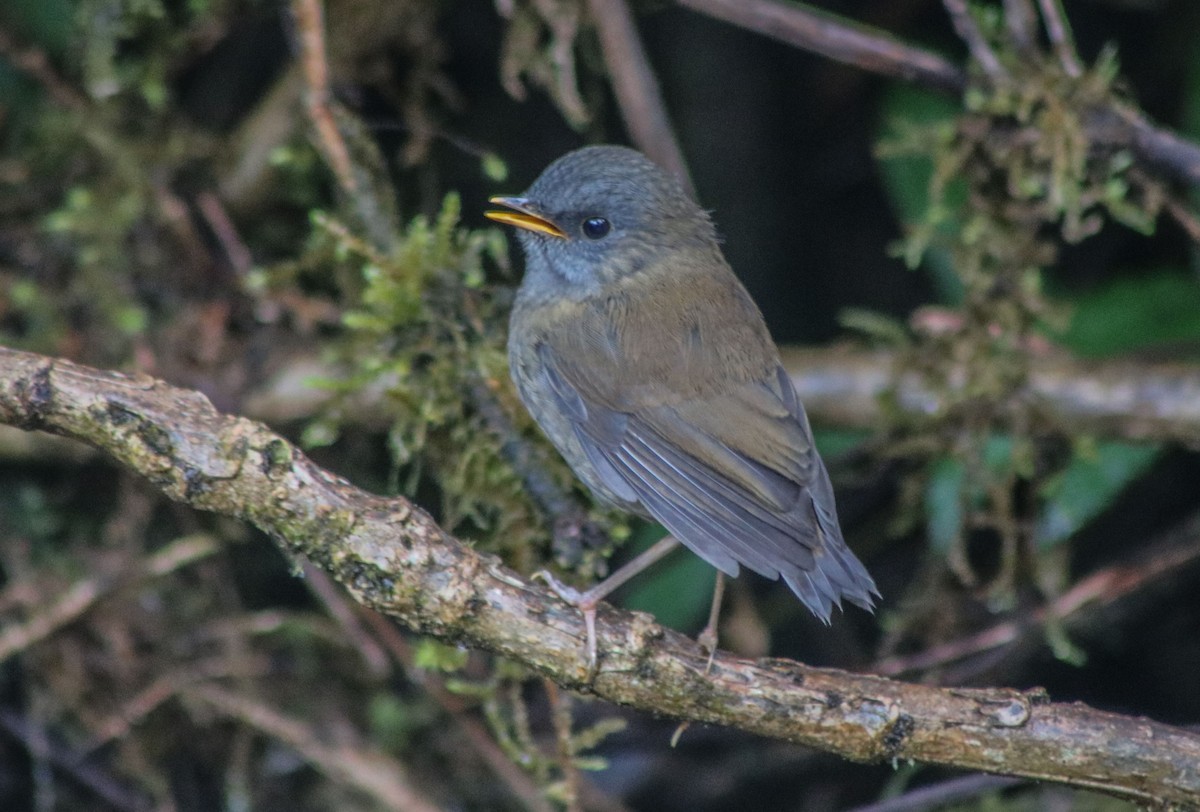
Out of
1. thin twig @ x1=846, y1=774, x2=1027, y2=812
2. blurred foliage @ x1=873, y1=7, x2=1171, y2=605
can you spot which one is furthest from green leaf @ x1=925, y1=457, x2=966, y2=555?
thin twig @ x1=846, y1=774, x2=1027, y2=812

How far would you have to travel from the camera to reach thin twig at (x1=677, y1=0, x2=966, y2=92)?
3.41 metres

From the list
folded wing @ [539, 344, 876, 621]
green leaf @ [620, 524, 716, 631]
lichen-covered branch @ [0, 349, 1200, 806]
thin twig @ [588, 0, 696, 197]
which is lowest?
lichen-covered branch @ [0, 349, 1200, 806]

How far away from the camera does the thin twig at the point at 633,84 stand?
3.55 metres

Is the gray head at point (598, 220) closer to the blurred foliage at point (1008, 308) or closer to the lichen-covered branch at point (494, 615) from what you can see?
the blurred foliage at point (1008, 308)

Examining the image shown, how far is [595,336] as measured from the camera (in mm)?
3133

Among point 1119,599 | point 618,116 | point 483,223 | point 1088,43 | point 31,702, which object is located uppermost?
point 1088,43

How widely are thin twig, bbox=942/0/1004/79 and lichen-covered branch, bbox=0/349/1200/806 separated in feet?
6.08

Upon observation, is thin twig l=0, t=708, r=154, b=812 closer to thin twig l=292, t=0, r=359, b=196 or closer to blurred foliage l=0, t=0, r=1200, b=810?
blurred foliage l=0, t=0, r=1200, b=810

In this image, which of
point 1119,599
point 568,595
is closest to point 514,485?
point 568,595

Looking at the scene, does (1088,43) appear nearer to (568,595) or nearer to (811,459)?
(811,459)

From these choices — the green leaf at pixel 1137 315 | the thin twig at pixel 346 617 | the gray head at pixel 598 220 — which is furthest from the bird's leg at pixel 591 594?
the green leaf at pixel 1137 315

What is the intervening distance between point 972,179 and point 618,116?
3.88 feet

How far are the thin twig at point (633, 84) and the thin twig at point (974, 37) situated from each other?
0.83m

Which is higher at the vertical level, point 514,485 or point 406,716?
point 514,485
